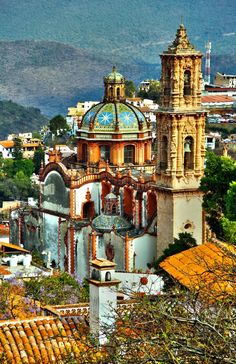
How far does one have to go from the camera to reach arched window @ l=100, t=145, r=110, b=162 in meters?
55.4

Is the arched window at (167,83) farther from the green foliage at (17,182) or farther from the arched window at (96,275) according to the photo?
the green foliage at (17,182)

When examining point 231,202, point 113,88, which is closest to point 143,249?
point 231,202

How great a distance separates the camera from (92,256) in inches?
2024

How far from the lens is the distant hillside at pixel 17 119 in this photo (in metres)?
154

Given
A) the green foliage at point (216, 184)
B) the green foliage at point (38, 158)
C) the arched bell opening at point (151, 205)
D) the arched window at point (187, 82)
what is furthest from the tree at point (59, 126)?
the green foliage at point (216, 184)

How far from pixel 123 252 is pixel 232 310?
3049 centimetres

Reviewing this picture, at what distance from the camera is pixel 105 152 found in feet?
182

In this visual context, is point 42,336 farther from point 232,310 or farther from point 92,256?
point 92,256

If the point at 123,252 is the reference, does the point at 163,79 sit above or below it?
above

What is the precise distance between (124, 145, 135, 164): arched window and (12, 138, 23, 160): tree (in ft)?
145

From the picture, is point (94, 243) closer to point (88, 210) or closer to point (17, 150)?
point (88, 210)

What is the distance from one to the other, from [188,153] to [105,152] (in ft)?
24.6

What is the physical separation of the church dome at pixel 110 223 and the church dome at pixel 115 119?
4.38 metres

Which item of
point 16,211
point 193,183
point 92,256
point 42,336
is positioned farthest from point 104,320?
point 16,211
